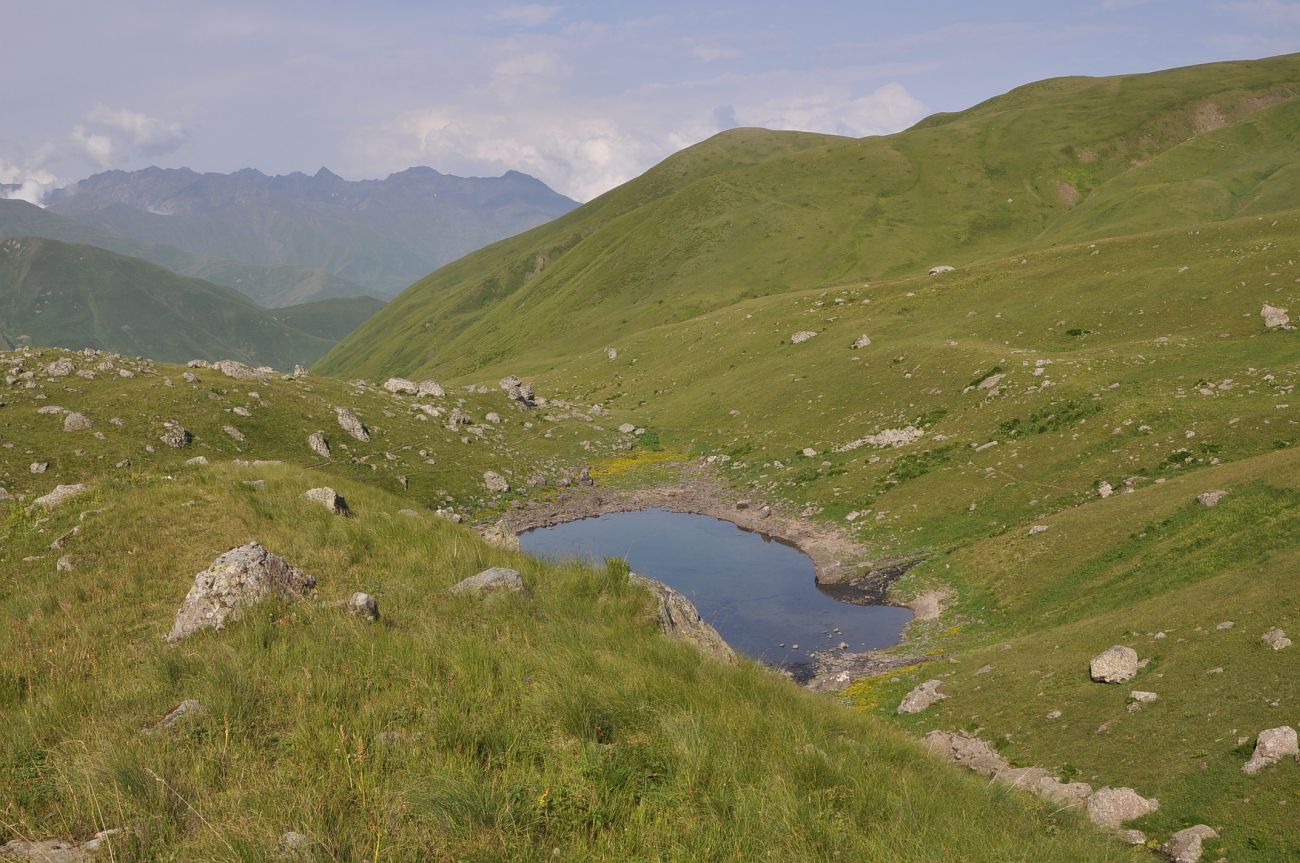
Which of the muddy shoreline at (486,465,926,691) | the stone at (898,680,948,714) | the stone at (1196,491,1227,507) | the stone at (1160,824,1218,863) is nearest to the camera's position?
the stone at (1160,824,1218,863)

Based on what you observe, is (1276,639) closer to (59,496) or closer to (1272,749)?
(1272,749)

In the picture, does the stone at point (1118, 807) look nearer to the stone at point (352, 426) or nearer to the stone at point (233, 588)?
the stone at point (233, 588)

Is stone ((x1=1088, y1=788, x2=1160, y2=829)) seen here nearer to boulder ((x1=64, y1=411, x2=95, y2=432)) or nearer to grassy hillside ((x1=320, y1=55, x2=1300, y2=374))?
boulder ((x1=64, y1=411, x2=95, y2=432))

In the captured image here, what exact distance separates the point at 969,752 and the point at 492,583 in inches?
535

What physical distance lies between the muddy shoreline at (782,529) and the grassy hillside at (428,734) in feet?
29.1

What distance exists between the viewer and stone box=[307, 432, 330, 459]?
1720 inches

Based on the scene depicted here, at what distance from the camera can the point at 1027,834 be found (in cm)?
752

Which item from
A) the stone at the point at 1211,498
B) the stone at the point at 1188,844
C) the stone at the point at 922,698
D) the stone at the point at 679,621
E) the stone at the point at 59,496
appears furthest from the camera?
the stone at the point at 1211,498

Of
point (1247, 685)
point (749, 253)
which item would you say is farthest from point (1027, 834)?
point (749, 253)

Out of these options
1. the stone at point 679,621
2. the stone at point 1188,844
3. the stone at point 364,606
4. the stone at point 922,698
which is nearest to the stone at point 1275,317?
the stone at point 922,698

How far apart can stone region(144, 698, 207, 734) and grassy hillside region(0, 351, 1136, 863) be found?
119mm

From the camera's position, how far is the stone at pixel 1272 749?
40.8 feet

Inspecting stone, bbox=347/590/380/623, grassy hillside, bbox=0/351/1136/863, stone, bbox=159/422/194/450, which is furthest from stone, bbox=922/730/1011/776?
stone, bbox=159/422/194/450

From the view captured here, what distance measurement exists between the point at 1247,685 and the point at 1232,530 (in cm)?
954
